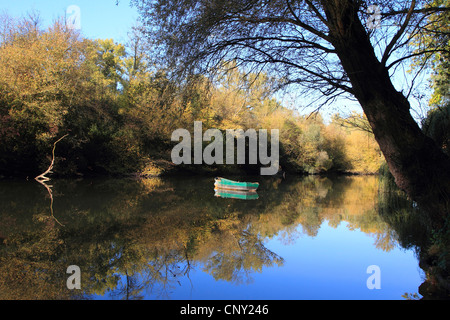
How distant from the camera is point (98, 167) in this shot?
78.2 ft

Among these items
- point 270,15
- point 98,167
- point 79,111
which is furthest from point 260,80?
point 98,167

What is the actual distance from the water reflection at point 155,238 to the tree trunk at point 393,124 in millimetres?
672

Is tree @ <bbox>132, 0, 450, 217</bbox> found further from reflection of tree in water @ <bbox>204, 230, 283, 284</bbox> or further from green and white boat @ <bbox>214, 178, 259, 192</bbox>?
green and white boat @ <bbox>214, 178, 259, 192</bbox>

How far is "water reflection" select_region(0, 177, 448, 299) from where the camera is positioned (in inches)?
172

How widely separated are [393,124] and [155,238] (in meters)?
4.58

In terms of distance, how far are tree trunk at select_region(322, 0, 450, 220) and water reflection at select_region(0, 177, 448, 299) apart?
2.20 ft

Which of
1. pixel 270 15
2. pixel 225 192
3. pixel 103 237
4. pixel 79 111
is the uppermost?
pixel 79 111

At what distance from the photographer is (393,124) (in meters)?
4.17

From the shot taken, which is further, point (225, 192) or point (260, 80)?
point (225, 192)

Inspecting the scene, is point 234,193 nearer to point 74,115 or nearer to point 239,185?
point 239,185

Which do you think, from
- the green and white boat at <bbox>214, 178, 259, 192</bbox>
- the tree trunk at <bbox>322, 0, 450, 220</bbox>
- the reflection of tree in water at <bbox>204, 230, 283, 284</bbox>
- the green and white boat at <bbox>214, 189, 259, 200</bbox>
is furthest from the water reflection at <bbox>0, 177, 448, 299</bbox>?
the green and white boat at <bbox>214, 178, 259, 192</bbox>
